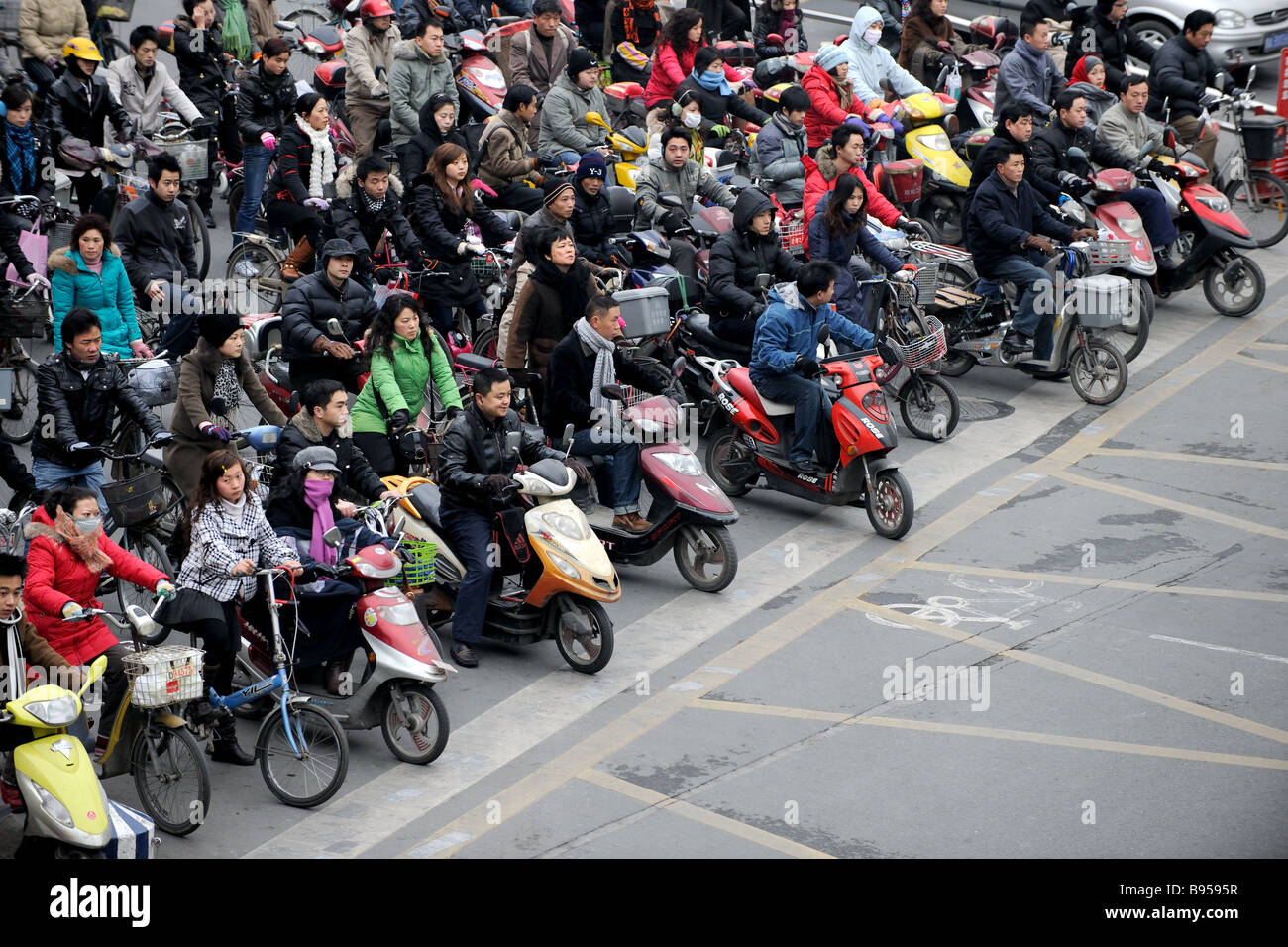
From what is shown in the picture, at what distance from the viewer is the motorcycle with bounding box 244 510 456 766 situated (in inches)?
358

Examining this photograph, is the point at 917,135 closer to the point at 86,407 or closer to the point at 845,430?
the point at 845,430

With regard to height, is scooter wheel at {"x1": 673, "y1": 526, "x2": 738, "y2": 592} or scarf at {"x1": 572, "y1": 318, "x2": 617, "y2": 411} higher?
scarf at {"x1": 572, "y1": 318, "x2": 617, "y2": 411}

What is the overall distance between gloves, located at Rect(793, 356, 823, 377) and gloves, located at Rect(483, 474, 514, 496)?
2925 millimetres

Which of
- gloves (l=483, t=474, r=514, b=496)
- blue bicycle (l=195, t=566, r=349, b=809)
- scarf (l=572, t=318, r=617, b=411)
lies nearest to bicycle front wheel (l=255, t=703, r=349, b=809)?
blue bicycle (l=195, t=566, r=349, b=809)

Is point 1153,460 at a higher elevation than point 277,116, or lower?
lower

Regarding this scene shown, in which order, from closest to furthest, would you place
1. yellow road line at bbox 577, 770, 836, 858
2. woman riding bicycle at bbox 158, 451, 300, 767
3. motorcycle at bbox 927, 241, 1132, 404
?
yellow road line at bbox 577, 770, 836, 858 < woman riding bicycle at bbox 158, 451, 300, 767 < motorcycle at bbox 927, 241, 1132, 404

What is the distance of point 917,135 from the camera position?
17234mm

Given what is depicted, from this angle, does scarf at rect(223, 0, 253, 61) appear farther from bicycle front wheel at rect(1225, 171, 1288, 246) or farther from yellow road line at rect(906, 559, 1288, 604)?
bicycle front wheel at rect(1225, 171, 1288, 246)

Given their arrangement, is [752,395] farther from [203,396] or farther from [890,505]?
[203,396]

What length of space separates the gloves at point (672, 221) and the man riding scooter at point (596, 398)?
3.39 meters

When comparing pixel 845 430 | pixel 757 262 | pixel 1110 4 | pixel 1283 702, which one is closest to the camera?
pixel 1283 702

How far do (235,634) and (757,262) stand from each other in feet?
19.3

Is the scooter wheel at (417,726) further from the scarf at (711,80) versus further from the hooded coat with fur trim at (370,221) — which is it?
the scarf at (711,80)

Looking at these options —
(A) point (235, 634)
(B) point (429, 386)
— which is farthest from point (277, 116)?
(A) point (235, 634)
